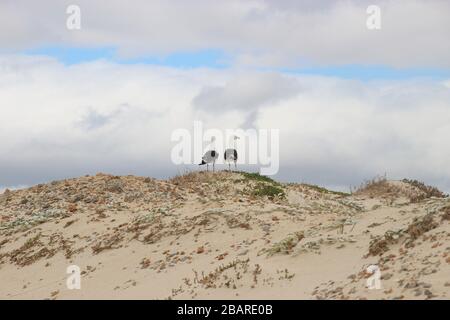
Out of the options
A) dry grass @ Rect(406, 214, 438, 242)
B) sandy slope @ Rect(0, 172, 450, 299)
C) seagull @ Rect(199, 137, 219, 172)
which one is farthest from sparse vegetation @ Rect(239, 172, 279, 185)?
dry grass @ Rect(406, 214, 438, 242)

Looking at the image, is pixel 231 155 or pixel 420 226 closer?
pixel 420 226

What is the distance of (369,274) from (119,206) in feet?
59.1

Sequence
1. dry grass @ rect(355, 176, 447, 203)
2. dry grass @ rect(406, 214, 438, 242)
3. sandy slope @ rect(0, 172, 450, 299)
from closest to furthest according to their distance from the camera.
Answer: sandy slope @ rect(0, 172, 450, 299) < dry grass @ rect(406, 214, 438, 242) < dry grass @ rect(355, 176, 447, 203)

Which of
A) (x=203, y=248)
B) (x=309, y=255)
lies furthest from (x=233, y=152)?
(x=309, y=255)

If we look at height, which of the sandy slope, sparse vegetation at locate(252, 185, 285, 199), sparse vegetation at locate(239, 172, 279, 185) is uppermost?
sparse vegetation at locate(239, 172, 279, 185)

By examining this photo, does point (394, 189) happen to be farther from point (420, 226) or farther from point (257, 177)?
point (420, 226)

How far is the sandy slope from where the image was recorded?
15.8 meters

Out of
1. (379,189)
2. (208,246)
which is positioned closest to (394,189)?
(379,189)

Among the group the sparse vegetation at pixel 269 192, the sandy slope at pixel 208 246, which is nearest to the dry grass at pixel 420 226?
the sandy slope at pixel 208 246

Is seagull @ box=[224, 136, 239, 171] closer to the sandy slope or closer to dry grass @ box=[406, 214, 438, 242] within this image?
the sandy slope

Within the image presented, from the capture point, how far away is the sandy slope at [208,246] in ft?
51.9

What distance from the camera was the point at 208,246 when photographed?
21.7m
